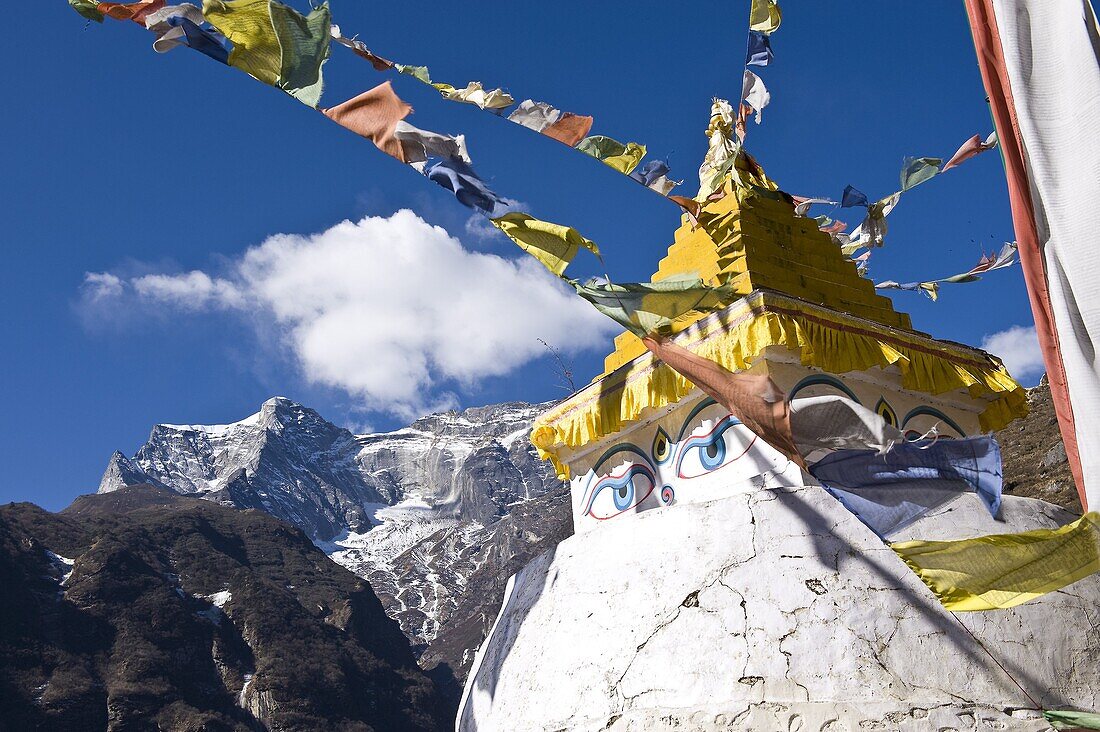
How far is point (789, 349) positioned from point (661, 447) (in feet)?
3.83

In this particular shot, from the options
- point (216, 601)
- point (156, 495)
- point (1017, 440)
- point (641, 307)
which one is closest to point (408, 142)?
point (641, 307)

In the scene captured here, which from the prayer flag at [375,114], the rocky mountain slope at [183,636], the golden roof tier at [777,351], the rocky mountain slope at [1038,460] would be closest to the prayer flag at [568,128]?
the prayer flag at [375,114]

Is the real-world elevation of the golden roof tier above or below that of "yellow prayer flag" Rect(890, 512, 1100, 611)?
above

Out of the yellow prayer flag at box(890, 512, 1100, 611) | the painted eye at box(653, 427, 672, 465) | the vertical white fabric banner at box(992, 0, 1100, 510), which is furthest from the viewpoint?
the painted eye at box(653, 427, 672, 465)

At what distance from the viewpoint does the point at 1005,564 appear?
126 inches

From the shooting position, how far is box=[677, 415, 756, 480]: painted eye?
545 centimetres

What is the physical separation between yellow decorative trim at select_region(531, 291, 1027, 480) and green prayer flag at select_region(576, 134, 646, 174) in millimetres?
990

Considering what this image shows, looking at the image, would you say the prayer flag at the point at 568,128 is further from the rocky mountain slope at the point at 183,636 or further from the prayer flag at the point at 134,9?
the rocky mountain slope at the point at 183,636

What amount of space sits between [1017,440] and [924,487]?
11115mm

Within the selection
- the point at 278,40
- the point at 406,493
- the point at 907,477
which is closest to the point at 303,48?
the point at 278,40

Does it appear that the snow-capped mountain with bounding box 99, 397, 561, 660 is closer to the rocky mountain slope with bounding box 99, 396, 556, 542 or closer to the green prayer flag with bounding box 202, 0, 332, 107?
the rocky mountain slope with bounding box 99, 396, 556, 542

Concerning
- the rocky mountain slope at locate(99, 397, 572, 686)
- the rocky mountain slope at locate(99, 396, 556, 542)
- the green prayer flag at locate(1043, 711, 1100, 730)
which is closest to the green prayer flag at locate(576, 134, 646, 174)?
the green prayer flag at locate(1043, 711, 1100, 730)

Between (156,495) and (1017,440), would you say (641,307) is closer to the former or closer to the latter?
(1017,440)

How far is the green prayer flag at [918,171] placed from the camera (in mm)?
5867
